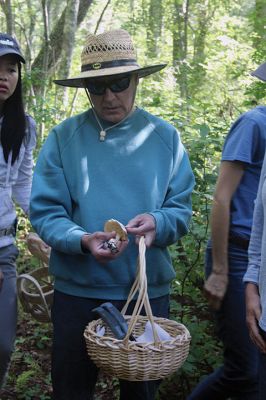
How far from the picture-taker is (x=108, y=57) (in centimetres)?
287

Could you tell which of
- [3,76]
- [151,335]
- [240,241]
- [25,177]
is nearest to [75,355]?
[151,335]

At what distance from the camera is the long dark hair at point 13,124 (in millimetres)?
3430

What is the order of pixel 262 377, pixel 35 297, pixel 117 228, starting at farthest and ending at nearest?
pixel 35 297, pixel 117 228, pixel 262 377

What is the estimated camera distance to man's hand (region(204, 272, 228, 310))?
3043mm

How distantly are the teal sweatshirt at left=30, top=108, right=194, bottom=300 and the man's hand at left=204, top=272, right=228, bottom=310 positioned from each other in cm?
27

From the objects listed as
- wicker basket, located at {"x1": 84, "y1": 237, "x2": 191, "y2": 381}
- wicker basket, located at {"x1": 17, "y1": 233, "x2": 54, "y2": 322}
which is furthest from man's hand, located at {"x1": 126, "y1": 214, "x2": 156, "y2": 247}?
wicker basket, located at {"x1": 17, "y1": 233, "x2": 54, "y2": 322}

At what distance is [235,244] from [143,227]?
627mm

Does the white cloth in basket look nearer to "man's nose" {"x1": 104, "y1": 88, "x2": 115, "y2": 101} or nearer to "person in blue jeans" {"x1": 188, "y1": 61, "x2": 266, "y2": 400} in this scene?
"person in blue jeans" {"x1": 188, "y1": 61, "x2": 266, "y2": 400}

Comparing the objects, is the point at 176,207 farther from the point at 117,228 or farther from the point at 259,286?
the point at 259,286

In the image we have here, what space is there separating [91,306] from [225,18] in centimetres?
1531

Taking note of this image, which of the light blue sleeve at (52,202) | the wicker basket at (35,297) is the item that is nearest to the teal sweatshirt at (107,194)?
the light blue sleeve at (52,202)

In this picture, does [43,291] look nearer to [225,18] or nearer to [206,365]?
[206,365]

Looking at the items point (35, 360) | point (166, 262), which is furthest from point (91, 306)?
point (35, 360)

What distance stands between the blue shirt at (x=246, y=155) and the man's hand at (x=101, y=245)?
70 cm
